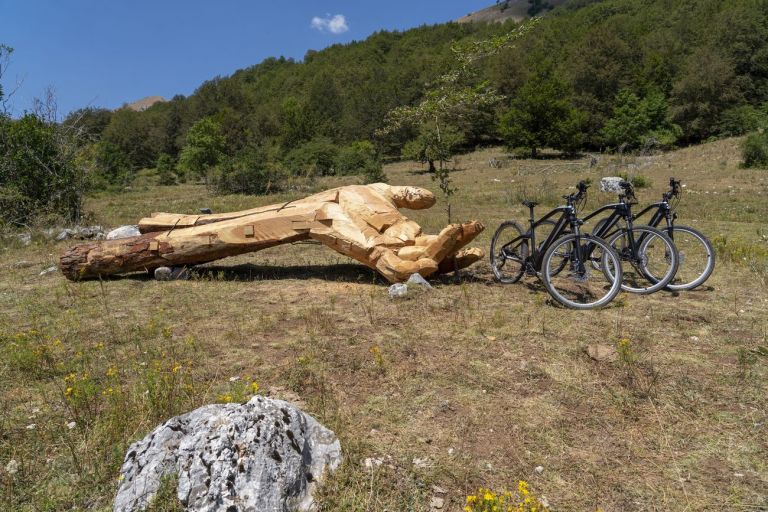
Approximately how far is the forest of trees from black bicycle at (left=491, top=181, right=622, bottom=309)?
13929 mm

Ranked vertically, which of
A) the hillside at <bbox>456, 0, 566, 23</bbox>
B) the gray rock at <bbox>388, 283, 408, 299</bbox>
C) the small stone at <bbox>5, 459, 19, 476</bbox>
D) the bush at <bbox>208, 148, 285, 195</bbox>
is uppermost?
the hillside at <bbox>456, 0, 566, 23</bbox>

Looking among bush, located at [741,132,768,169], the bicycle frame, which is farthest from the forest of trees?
the bicycle frame

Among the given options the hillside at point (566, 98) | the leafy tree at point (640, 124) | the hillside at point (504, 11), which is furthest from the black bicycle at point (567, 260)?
the hillside at point (504, 11)

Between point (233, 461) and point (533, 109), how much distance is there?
39730mm

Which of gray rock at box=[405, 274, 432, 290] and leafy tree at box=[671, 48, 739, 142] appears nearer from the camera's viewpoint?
gray rock at box=[405, 274, 432, 290]

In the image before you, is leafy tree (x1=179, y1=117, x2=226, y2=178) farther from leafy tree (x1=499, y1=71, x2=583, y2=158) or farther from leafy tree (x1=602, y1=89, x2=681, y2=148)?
leafy tree (x1=602, y1=89, x2=681, y2=148)

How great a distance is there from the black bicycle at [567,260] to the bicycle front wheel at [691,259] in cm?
93

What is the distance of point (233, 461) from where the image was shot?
7.74 feet

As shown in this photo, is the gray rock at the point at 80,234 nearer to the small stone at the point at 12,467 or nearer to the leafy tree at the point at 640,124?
the small stone at the point at 12,467

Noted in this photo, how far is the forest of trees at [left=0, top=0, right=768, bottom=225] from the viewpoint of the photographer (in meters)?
34.5

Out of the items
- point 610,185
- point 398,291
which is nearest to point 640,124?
point 610,185

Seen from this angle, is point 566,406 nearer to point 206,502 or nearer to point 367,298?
point 206,502

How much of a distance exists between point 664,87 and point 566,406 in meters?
50.4

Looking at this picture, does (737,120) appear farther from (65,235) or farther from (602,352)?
(65,235)
